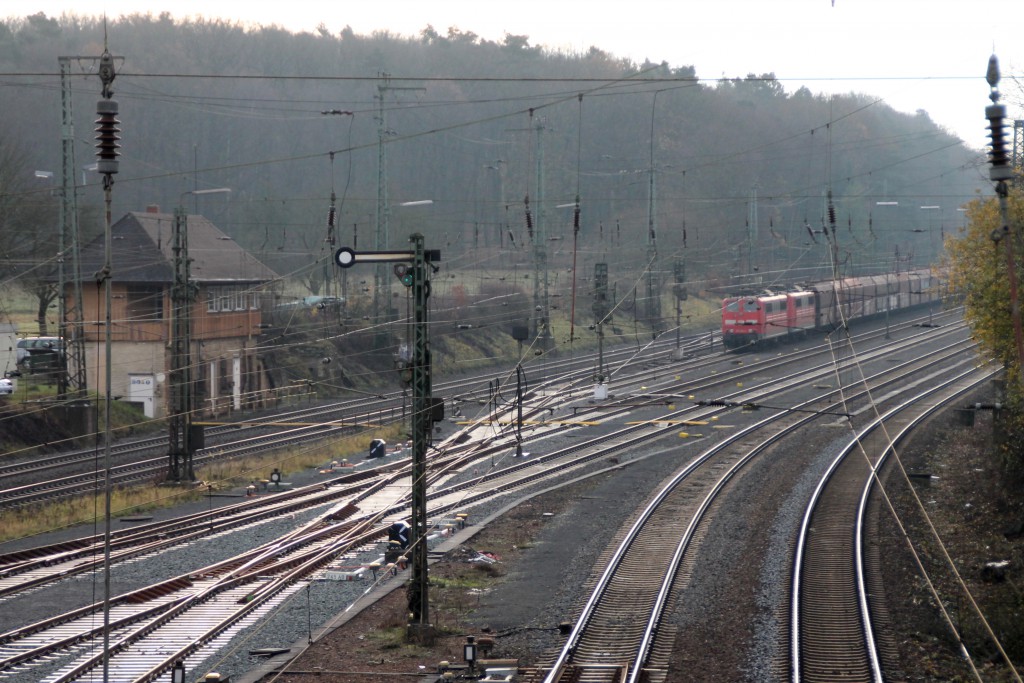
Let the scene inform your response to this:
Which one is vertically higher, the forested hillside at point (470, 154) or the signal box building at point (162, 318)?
the forested hillside at point (470, 154)

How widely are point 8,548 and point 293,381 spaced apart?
18.9 m

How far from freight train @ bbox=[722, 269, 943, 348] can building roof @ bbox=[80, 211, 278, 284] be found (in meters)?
18.1

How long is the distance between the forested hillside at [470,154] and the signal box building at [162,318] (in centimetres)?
1294

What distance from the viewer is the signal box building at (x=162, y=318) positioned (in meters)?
31.2

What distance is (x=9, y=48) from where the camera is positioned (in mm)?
63062

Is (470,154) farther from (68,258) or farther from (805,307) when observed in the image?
(68,258)

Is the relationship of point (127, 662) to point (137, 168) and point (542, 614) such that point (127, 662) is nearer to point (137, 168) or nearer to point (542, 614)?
point (542, 614)

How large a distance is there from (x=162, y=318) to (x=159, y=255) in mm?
1931

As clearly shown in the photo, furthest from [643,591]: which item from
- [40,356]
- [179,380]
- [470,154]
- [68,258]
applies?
[470,154]

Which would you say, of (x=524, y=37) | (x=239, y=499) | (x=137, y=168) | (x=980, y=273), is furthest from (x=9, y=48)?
(x=980, y=273)

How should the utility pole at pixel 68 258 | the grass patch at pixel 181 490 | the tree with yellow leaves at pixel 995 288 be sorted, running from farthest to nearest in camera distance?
the utility pole at pixel 68 258
the grass patch at pixel 181 490
the tree with yellow leaves at pixel 995 288

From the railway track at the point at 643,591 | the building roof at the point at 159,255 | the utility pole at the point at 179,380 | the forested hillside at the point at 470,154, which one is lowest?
the railway track at the point at 643,591

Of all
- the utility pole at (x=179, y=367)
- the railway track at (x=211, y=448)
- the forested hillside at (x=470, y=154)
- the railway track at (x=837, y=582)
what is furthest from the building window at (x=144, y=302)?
→ the railway track at (x=837, y=582)

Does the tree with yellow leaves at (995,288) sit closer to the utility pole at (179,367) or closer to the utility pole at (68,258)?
the utility pole at (179,367)
